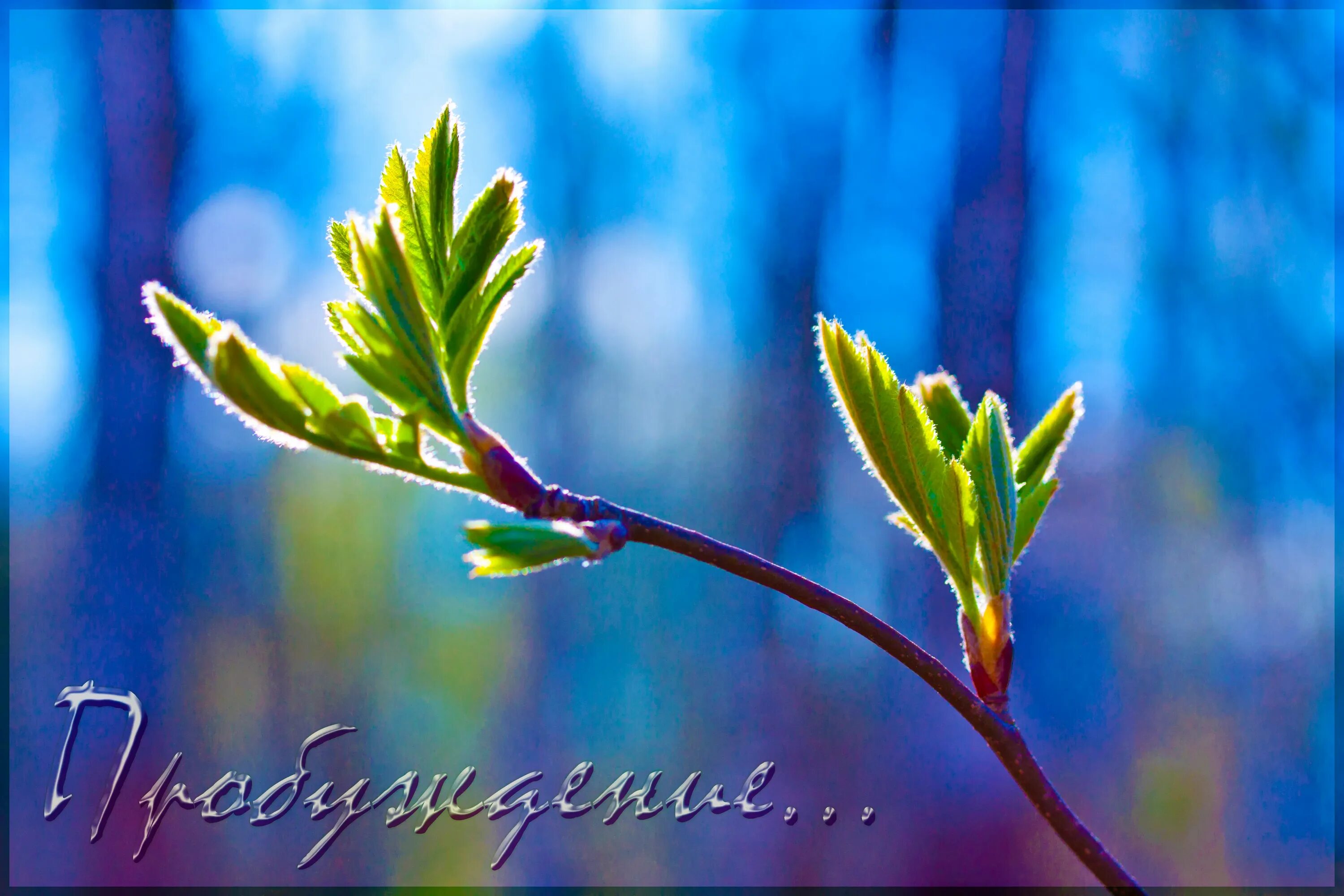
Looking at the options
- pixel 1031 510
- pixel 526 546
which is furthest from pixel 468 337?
pixel 1031 510

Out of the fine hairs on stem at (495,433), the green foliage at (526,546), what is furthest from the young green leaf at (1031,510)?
the green foliage at (526,546)

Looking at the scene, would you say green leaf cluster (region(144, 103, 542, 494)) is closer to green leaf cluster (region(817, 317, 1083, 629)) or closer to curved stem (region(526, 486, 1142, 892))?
curved stem (region(526, 486, 1142, 892))

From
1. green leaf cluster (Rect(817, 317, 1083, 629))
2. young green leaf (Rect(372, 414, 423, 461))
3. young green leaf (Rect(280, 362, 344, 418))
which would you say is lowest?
green leaf cluster (Rect(817, 317, 1083, 629))

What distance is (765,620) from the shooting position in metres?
4.98

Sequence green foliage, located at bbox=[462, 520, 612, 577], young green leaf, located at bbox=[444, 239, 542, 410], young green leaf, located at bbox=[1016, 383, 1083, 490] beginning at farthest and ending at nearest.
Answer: young green leaf, located at bbox=[1016, 383, 1083, 490] < young green leaf, located at bbox=[444, 239, 542, 410] < green foliage, located at bbox=[462, 520, 612, 577]

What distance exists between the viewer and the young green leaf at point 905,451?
0.46 m

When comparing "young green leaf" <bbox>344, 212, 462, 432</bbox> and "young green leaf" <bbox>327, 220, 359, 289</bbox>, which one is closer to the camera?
"young green leaf" <bbox>344, 212, 462, 432</bbox>

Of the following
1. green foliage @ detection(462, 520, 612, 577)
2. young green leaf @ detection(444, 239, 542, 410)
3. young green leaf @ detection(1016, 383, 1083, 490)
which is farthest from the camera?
young green leaf @ detection(1016, 383, 1083, 490)

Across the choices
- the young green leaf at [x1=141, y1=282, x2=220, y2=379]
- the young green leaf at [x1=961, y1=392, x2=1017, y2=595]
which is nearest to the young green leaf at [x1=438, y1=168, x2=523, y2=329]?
the young green leaf at [x1=141, y1=282, x2=220, y2=379]

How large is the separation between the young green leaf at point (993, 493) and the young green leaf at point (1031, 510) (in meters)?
0.04

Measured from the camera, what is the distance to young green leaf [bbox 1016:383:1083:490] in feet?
1.83

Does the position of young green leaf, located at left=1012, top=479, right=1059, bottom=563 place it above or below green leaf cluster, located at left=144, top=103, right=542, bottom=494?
below

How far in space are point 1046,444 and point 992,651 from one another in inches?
6.9

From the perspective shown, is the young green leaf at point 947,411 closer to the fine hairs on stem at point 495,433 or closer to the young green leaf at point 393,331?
the fine hairs on stem at point 495,433
